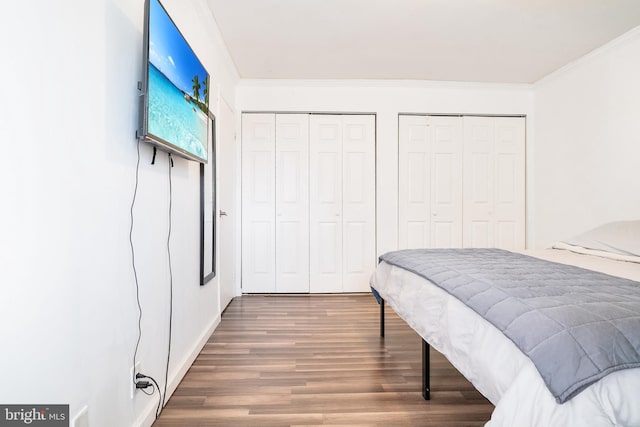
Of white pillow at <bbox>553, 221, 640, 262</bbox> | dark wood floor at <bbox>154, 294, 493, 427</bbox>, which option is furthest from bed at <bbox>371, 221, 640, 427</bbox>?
dark wood floor at <bbox>154, 294, 493, 427</bbox>

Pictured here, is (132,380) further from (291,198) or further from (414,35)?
(414,35)

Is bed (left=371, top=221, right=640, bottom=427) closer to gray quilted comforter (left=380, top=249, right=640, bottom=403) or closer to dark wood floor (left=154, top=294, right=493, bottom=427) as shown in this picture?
gray quilted comforter (left=380, top=249, right=640, bottom=403)

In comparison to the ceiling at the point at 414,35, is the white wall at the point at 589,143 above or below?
below

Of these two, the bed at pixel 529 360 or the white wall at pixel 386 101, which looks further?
the white wall at pixel 386 101

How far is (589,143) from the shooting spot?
3.25 m

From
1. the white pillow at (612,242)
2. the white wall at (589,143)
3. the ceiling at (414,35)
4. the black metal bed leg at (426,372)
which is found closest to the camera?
the black metal bed leg at (426,372)

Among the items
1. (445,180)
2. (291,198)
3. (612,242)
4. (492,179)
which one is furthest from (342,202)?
(612,242)

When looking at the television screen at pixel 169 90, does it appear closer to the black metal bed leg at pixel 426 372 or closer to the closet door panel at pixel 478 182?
the black metal bed leg at pixel 426 372

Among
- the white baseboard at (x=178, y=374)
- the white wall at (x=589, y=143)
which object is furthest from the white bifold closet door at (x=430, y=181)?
the white baseboard at (x=178, y=374)

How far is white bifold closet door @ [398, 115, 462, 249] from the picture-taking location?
13.0ft

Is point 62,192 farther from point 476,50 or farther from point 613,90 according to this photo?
point 613,90

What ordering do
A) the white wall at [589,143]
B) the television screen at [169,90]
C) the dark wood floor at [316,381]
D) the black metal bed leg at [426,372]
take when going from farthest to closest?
the white wall at [589,143] < the black metal bed leg at [426,372] < the dark wood floor at [316,381] < the television screen at [169,90]

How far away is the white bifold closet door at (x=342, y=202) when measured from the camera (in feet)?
12.9

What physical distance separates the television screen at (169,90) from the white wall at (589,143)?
3.63m
